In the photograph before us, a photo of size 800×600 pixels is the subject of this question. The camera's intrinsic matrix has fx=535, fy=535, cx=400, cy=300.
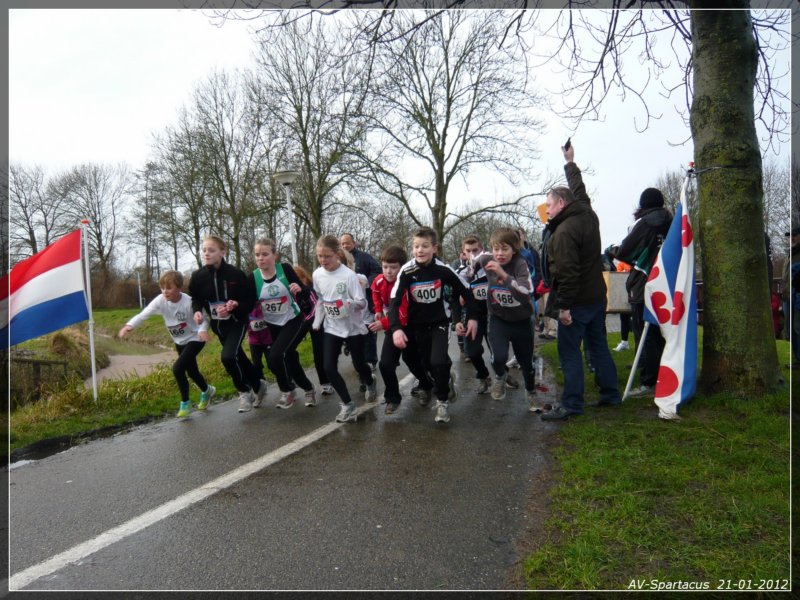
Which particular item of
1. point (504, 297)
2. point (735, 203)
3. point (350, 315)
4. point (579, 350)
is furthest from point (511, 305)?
point (735, 203)

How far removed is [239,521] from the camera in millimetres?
3424

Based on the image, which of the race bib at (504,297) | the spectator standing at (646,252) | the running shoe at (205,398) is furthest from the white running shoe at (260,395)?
the spectator standing at (646,252)

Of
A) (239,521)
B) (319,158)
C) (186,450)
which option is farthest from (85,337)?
(239,521)

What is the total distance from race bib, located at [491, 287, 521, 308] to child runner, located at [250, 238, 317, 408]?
2395 mm

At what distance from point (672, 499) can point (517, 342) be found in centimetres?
293

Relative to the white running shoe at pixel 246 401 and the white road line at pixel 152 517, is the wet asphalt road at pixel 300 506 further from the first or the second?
the white running shoe at pixel 246 401

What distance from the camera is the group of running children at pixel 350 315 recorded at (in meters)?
5.84

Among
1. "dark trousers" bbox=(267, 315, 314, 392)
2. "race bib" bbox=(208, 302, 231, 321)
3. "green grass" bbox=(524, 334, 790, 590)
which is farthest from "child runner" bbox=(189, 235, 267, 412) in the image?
"green grass" bbox=(524, 334, 790, 590)

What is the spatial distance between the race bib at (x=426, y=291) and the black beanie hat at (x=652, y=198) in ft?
8.18

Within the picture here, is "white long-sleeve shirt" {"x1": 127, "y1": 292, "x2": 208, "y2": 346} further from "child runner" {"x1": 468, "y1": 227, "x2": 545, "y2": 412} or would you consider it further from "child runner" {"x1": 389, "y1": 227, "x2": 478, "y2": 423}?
"child runner" {"x1": 468, "y1": 227, "x2": 545, "y2": 412}

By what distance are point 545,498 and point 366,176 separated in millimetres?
20742

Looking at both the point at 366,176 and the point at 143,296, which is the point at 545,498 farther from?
the point at 143,296

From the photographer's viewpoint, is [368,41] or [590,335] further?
[368,41]

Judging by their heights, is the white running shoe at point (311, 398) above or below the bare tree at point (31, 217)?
below
